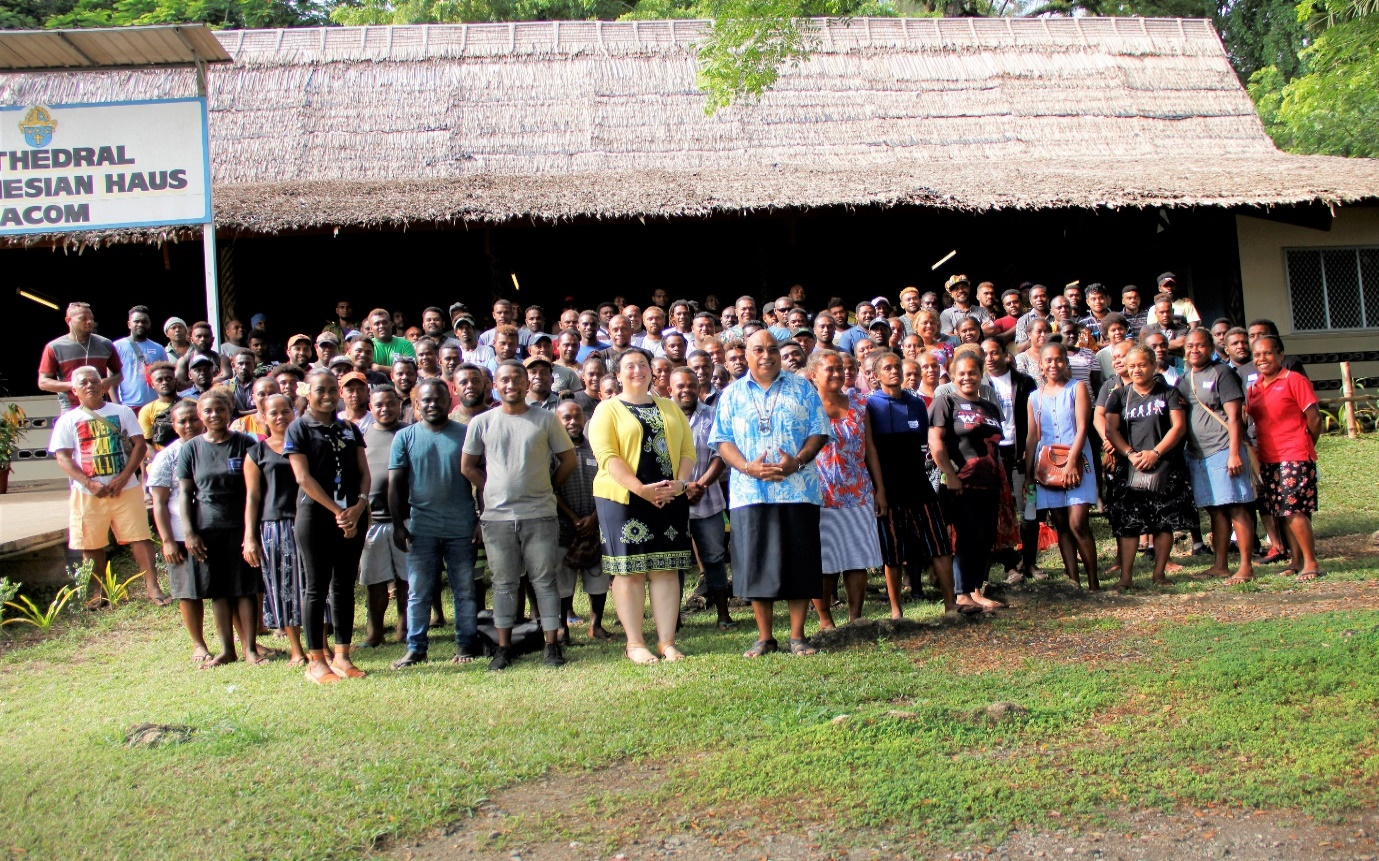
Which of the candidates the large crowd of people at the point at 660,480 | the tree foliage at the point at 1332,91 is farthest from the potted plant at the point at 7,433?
the tree foliage at the point at 1332,91

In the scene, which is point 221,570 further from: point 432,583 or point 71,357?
point 71,357

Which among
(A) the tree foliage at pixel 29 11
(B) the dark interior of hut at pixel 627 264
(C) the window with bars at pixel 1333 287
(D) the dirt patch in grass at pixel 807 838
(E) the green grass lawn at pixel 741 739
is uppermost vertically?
(A) the tree foliage at pixel 29 11

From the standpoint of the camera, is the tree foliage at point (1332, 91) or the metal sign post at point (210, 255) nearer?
the metal sign post at point (210, 255)

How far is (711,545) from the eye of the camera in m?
7.31

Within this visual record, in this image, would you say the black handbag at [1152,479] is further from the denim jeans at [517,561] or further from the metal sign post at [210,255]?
the metal sign post at [210,255]

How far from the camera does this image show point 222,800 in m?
4.43

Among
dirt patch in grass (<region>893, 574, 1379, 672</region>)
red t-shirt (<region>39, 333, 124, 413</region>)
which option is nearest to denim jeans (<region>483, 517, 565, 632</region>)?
dirt patch in grass (<region>893, 574, 1379, 672</region>)

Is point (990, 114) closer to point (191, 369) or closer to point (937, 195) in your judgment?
point (937, 195)

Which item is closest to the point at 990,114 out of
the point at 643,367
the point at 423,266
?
the point at 423,266

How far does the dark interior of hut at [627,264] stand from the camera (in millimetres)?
14469

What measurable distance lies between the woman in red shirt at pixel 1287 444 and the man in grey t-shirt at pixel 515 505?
177 inches

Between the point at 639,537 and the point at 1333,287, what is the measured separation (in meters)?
12.6

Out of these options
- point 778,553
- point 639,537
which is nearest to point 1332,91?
point 778,553

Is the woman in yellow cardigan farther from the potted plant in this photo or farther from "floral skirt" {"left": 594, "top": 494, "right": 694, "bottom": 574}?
the potted plant
